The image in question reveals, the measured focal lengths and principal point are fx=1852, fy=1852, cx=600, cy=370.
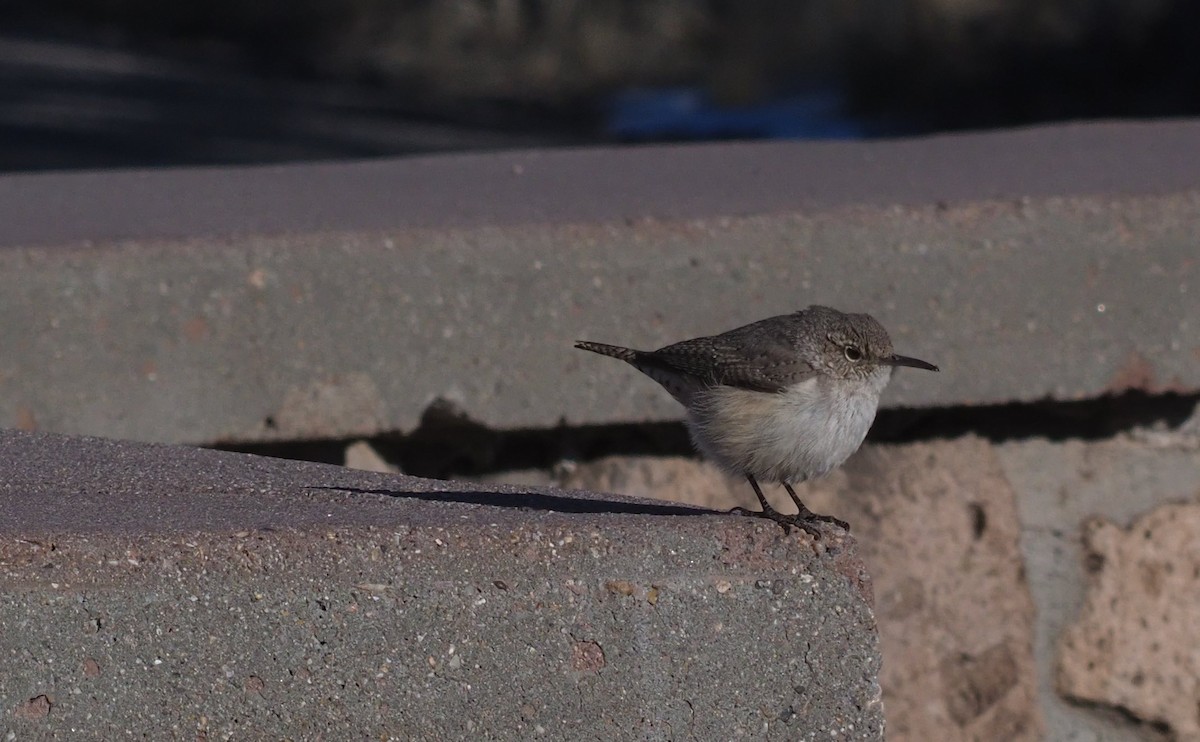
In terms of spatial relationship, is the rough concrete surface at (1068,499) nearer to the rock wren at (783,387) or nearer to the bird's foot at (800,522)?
the rock wren at (783,387)

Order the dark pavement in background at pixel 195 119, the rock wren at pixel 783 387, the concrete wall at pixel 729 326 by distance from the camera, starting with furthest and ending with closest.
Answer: the dark pavement in background at pixel 195 119 → the concrete wall at pixel 729 326 → the rock wren at pixel 783 387

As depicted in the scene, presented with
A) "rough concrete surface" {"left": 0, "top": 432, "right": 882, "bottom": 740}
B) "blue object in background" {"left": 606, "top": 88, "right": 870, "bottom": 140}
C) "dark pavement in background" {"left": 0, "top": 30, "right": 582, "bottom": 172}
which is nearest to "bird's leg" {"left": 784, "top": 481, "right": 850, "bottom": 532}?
"rough concrete surface" {"left": 0, "top": 432, "right": 882, "bottom": 740}

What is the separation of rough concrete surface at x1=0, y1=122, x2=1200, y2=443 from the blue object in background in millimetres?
11425

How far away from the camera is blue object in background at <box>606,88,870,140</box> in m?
16.5

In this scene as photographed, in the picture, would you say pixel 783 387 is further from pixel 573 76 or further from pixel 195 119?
pixel 573 76

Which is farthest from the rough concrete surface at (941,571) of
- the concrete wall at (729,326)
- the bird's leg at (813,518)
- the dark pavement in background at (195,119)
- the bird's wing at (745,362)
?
the dark pavement in background at (195,119)

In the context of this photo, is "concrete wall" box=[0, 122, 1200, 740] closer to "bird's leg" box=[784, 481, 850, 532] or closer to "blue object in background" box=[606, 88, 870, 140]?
"bird's leg" box=[784, 481, 850, 532]

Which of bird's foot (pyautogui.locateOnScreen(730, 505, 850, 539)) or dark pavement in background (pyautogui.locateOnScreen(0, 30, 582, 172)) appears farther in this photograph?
dark pavement in background (pyautogui.locateOnScreen(0, 30, 582, 172))

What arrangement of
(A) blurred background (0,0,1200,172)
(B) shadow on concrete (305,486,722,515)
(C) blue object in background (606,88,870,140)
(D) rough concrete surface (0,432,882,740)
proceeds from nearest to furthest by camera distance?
(D) rough concrete surface (0,432,882,740) → (B) shadow on concrete (305,486,722,515) → (A) blurred background (0,0,1200,172) → (C) blue object in background (606,88,870,140)

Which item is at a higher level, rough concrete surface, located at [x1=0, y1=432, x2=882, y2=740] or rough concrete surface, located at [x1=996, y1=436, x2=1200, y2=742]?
rough concrete surface, located at [x1=996, y1=436, x2=1200, y2=742]

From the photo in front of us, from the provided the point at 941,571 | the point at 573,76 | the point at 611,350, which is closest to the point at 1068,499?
the point at 941,571

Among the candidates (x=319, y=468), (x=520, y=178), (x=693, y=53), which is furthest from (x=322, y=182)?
(x=693, y=53)

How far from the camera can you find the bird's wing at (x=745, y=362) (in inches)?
148

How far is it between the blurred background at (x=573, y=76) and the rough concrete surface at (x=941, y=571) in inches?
A: 376
